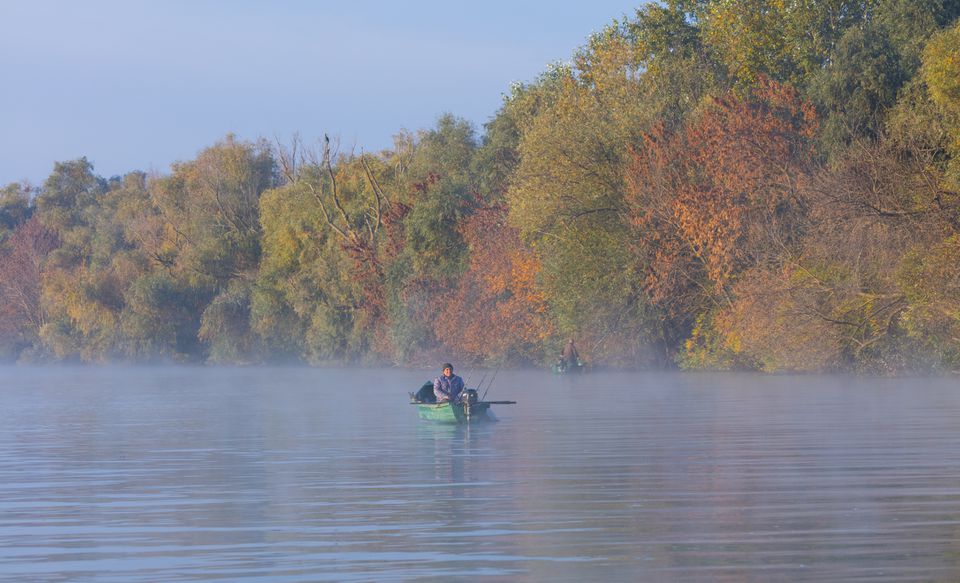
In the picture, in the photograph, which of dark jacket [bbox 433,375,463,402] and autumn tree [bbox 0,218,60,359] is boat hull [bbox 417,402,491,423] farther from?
autumn tree [bbox 0,218,60,359]

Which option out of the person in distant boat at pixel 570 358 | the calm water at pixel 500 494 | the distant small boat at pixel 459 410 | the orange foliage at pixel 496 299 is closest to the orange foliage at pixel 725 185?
the person in distant boat at pixel 570 358

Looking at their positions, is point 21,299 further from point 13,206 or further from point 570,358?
point 570,358

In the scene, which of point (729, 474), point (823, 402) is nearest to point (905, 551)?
point (729, 474)

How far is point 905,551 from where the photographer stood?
500 inches

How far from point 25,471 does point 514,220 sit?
124 feet

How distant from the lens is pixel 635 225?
55406 mm

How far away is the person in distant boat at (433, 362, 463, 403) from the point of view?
30.7 m

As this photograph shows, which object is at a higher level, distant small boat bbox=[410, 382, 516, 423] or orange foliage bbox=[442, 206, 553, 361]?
orange foliage bbox=[442, 206, 553, 361]

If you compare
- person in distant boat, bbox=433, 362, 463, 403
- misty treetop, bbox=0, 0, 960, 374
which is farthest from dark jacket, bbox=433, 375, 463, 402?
misty treetop, bbox=0, 0, 960, 374

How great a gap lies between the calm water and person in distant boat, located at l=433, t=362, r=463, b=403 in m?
0.83

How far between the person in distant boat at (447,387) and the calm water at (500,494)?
32.7 inches

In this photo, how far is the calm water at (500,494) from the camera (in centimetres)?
1255

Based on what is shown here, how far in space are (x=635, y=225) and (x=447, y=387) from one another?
2578 centimetres

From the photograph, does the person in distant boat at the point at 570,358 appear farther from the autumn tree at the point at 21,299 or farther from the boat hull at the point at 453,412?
the autumn tree at the point at 21,299
